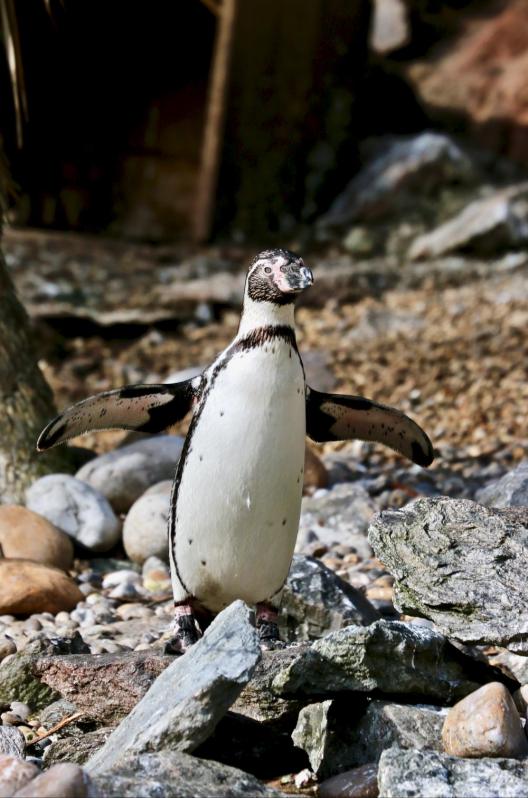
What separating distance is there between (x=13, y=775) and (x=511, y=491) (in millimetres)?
2274

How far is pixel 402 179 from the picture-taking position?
439 inches

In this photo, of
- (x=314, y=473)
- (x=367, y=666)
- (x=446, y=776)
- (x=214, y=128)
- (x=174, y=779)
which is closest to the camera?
(x=174, y=779)

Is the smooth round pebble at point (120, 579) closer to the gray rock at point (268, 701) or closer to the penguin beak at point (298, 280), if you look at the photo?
the gray rock at point (268, 701)

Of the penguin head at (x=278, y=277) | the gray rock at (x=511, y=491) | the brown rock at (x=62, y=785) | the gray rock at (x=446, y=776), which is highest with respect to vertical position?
the penguin head at (x=278, y=277)

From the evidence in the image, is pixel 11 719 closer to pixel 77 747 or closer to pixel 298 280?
pixel 77 747

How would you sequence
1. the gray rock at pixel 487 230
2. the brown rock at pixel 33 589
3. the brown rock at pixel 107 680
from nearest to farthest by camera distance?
the brown rock at pixel 107 680 < the brown rock at pixel 33 589 < the gray rock at pixel 487 230

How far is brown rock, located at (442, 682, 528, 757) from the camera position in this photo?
2.74 metres

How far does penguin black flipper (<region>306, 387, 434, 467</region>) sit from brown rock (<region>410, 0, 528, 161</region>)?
939 cm

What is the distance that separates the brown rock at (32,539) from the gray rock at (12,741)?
4.52ft

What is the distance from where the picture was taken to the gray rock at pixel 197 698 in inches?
102

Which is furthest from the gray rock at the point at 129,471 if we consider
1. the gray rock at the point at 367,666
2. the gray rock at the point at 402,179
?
the gray rock at the point at 402,179

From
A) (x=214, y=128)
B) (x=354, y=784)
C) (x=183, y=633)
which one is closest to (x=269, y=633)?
(x=183, y=633)

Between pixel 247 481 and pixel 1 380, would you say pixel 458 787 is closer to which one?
pixel 247 481

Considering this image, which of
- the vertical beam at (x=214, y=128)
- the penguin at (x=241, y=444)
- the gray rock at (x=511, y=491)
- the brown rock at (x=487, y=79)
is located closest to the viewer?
the penguin at (x=241, y=444)
